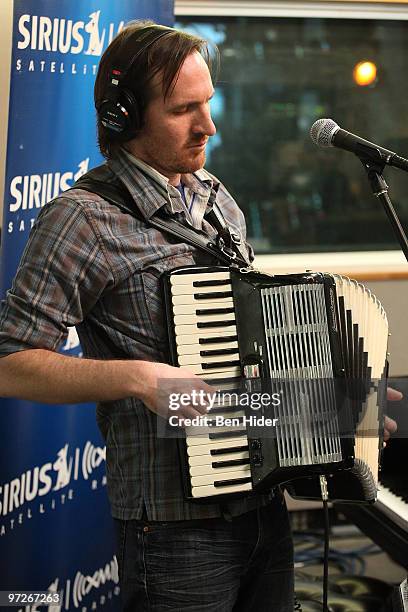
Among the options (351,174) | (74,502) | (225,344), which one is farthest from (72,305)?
(351,174)

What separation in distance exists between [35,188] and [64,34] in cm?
43

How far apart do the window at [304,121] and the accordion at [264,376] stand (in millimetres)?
2250

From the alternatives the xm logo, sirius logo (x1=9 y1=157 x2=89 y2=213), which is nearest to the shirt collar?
sirius logo (x1=9 y1=157 x2=89 y2=213)

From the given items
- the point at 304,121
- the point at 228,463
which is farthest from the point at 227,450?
the point at 304,121

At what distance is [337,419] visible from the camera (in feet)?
4.42

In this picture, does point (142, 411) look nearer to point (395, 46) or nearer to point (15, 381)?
point (15, 381)

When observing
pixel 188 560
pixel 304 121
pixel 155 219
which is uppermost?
pixel 304 121

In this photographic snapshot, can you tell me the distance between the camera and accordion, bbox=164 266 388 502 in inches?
51.4

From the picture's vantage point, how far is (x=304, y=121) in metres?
3.63

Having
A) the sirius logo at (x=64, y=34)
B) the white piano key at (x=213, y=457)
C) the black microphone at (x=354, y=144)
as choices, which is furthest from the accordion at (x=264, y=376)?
the sirius logo at (x=64, y=34)

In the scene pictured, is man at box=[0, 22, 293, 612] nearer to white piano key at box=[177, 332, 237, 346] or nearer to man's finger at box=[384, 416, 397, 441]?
white piano key at box=[177, 332, 237, 346]

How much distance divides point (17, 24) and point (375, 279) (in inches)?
72.0

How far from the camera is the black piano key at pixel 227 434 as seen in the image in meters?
1.30

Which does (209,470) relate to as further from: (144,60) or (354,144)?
(144,60)
